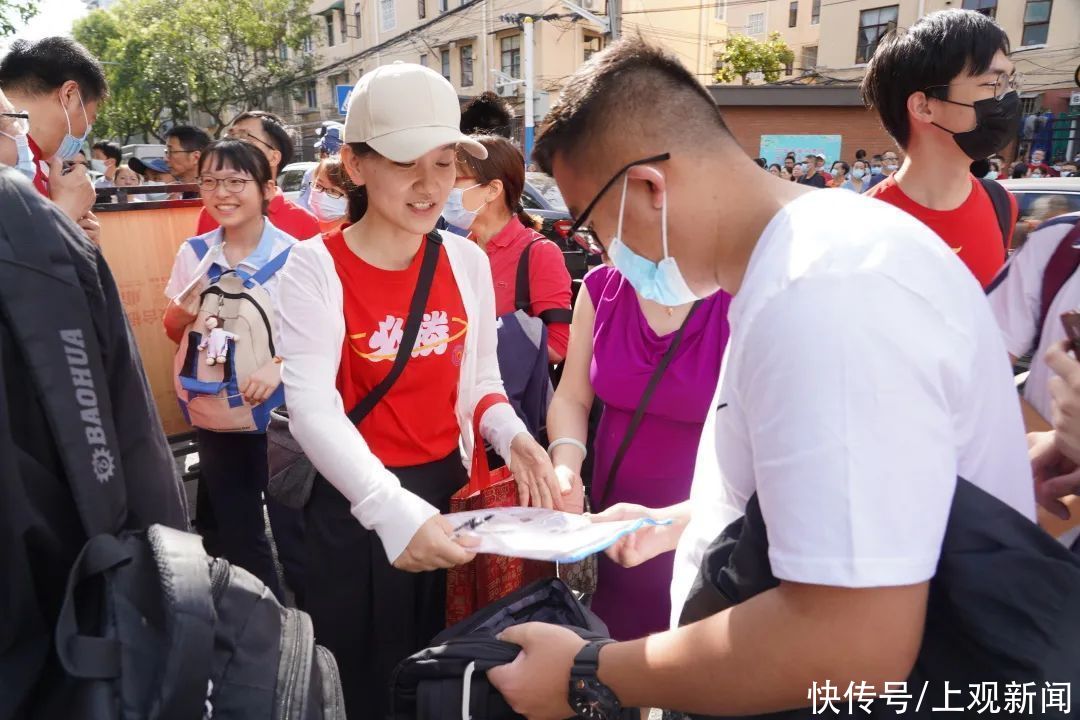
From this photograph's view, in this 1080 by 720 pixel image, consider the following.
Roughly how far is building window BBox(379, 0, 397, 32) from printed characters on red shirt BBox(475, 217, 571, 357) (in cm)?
3478

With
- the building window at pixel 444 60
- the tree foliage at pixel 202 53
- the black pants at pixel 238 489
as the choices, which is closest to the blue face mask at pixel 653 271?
the black pants at pixel 238 489

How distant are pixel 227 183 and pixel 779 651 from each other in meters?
3.08

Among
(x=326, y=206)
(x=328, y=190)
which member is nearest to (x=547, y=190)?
(x=326, y=206)

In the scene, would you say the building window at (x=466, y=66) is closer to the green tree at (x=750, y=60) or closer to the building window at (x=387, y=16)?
the building window at (x=387, y=16)

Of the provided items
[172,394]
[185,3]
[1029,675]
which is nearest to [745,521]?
[1029,675]

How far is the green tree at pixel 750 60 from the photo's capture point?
28.3m

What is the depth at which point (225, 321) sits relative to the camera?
2.96 metres

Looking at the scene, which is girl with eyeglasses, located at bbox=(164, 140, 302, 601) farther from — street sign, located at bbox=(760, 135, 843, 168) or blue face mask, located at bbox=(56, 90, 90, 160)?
street sign, located at bbox=(760, 135, 843, 168)

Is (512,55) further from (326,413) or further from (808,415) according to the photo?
(808,415)

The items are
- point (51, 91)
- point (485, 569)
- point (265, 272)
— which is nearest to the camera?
point (485, 569)

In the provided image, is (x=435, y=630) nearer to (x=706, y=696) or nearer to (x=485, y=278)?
(x=485, y=278)

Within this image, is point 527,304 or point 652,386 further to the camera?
point 527,304

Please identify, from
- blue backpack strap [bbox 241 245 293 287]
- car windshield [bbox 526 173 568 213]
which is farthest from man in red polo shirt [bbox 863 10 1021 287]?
car windshield [bbox 526 173 568 213]

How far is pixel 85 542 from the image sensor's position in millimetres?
995
